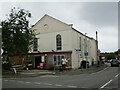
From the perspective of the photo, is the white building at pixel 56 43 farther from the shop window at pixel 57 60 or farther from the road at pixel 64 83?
the road at pixel 64 83

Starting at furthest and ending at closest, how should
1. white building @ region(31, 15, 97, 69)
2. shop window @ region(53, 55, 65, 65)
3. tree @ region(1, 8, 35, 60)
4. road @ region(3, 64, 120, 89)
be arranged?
1. shop window @ region(53, 55, 65, 65)
2. white building @ region(31, 15, 97, 69)
3. tree @ region(1, 8, 35, 60)
4. road @ region(3, 64, 120, 89)

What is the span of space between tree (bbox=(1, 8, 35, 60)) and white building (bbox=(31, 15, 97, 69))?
6840 millimetres

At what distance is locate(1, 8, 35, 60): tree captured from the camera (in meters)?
24.3

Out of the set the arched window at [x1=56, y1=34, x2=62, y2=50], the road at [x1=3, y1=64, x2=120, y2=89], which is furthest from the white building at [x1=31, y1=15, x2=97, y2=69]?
the road at [x1=3, y1=64, x2=120, y2=89]

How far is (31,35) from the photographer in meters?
25.5

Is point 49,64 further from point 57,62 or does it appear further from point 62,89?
point 62,89

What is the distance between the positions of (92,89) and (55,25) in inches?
937

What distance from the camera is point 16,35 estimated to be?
80.4 feet

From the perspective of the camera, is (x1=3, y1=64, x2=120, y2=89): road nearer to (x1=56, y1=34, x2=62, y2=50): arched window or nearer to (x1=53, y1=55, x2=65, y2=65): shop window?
(x1=53, y1=55, x2=65, y2=65): shop window

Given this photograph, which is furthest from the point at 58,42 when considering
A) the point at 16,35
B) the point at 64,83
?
the point at 64,83

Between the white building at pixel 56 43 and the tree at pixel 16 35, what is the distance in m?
6.84

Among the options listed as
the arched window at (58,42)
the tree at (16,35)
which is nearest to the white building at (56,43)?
the arched window at (58,42)

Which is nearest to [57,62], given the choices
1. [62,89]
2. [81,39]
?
[81,39]

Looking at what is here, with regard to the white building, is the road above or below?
below
